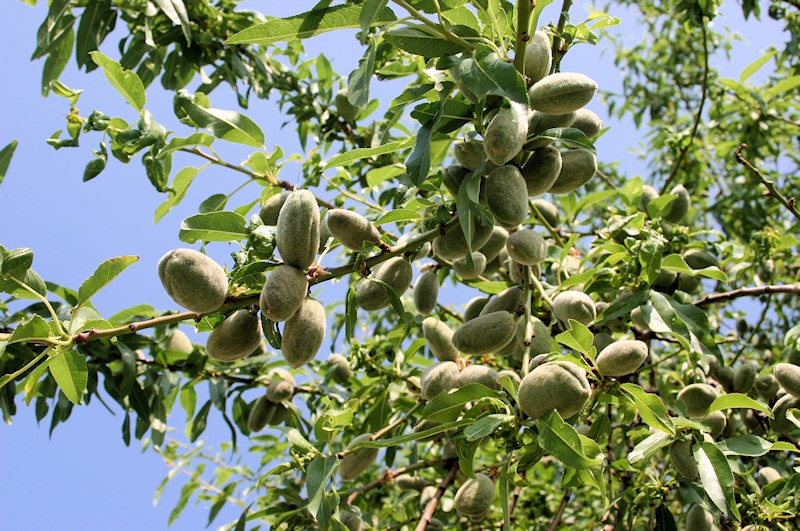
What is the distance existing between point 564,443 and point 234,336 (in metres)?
0.63

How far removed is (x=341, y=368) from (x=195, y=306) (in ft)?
4.03

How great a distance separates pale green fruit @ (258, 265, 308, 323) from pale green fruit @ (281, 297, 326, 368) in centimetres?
4

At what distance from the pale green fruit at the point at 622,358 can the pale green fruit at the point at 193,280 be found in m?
0.75

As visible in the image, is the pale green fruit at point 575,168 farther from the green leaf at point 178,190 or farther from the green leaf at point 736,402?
the green leaf at point 178,190

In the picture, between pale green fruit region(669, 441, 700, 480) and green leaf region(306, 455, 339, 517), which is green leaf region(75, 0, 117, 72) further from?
pale green fruit region(669, 441, 700, 480)

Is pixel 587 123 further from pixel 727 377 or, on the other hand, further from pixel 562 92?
pixel 727 377

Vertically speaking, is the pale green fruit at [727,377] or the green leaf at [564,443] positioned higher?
the pale green fruit at [727,377]

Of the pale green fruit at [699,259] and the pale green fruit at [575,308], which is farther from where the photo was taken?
A: the pale green fruit at [699,259]

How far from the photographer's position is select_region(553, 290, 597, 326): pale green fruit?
155 centimetres

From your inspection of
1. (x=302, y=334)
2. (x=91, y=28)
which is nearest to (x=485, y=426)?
(x=302, y=334)

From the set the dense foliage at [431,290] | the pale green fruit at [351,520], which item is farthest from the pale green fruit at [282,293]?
the pale green fruit at [351,520]

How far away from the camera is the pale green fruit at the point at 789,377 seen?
155 centimetres

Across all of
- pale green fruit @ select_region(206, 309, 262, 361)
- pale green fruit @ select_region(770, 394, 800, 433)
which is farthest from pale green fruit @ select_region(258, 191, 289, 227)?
pale green fruit @ select_region(770, 394, 800, 433)

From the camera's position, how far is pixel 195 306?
3.75 ft
